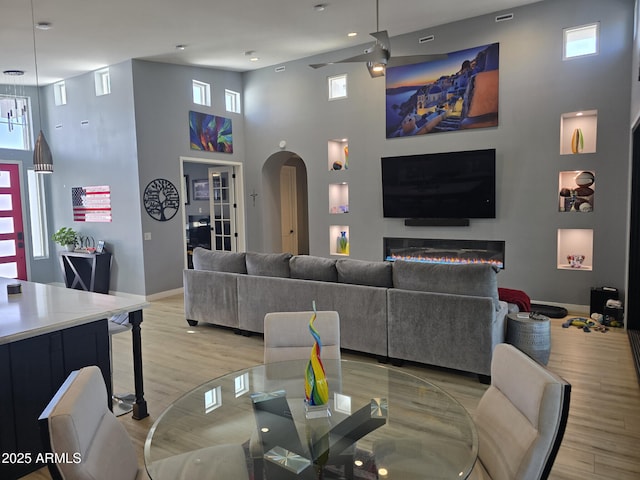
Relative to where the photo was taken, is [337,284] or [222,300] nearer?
[337,284]

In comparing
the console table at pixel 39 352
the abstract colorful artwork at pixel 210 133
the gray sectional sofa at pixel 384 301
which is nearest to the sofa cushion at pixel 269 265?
the gray sectional sofa at pixel 384 301

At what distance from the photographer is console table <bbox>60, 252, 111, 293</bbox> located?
729 centimetres

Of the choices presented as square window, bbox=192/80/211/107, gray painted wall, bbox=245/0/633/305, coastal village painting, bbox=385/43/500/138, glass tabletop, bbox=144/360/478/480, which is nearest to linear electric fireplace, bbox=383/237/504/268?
gray painted wall, bbox=245/0/633/305

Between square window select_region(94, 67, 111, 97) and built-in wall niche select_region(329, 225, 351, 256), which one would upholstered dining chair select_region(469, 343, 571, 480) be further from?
square window select_region(94, 67, 111, 97)

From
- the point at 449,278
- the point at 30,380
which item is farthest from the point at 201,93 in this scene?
the point at 30,380

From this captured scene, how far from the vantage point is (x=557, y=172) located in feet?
19.1

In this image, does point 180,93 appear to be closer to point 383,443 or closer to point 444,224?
point 444,224

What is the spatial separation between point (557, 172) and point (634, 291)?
71.2 inches

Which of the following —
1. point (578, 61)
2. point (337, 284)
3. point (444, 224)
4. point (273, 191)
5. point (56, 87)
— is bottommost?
point (337, 284)

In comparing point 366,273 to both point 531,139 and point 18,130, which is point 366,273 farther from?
point 18,130

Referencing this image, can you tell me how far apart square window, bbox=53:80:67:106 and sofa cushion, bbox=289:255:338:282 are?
622 cm

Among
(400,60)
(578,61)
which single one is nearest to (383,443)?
(400,60)

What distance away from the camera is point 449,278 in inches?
146

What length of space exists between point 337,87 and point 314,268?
4.35 metres
